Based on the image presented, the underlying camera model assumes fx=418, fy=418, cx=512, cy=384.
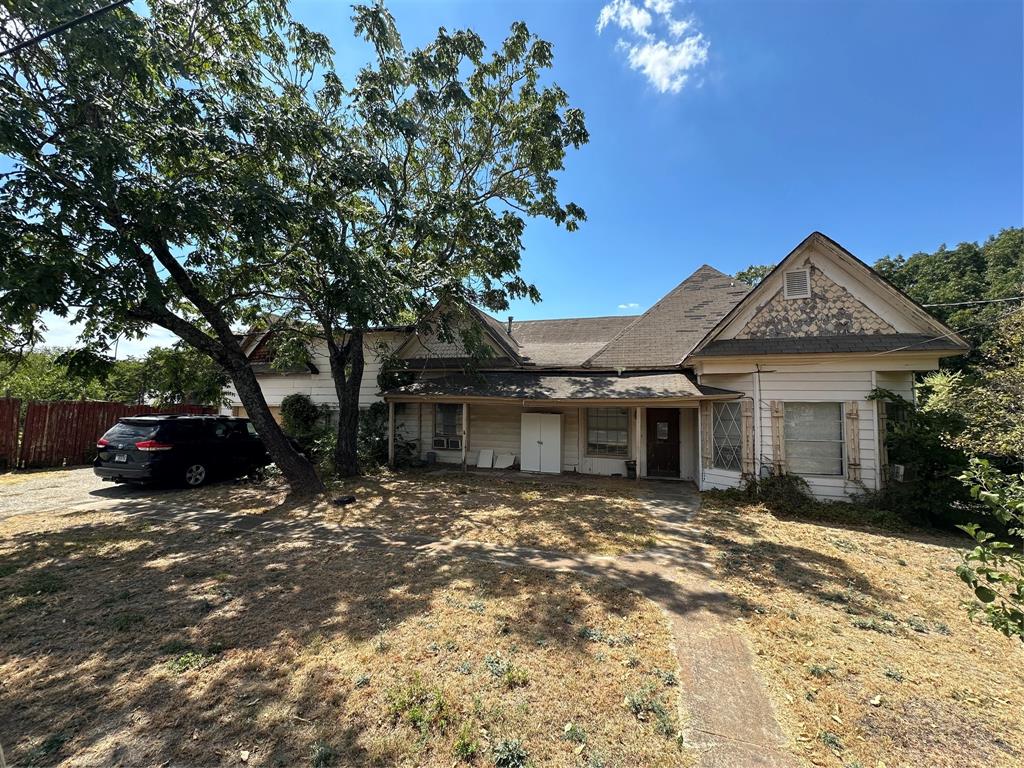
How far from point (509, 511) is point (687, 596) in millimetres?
4353

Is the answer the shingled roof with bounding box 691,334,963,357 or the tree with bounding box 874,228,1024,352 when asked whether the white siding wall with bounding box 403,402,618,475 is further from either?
the tree with bounding box 874,228,1024,352

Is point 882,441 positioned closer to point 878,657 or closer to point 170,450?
point 878,657

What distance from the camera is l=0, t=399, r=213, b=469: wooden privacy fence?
485 inches

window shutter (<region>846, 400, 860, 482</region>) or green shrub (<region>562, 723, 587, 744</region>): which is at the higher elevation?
window shutter (<region>846, 400, 860, 482</region>)

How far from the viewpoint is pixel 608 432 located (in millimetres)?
13680

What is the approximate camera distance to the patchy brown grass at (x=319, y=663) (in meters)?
2.63

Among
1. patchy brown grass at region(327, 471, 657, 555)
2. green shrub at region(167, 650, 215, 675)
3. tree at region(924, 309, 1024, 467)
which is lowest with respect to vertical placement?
patchy brown grass at region(327, 471, 657, 555)

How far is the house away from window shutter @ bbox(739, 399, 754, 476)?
0.02 metres

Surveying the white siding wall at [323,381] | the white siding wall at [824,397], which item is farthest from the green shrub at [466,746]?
the white siding wall at [323,381]

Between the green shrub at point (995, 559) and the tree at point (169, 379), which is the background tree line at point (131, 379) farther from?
the green shrub at point (995, 559)

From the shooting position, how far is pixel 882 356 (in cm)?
916

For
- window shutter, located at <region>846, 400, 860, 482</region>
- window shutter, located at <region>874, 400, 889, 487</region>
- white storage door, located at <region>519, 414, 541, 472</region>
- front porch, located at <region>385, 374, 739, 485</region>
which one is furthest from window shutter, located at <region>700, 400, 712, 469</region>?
white storage door, located at <region>519, 414, 541, 472</region>

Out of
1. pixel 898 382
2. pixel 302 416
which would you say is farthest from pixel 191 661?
pixel 302 416

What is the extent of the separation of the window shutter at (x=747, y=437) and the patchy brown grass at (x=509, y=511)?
9.18 feet
